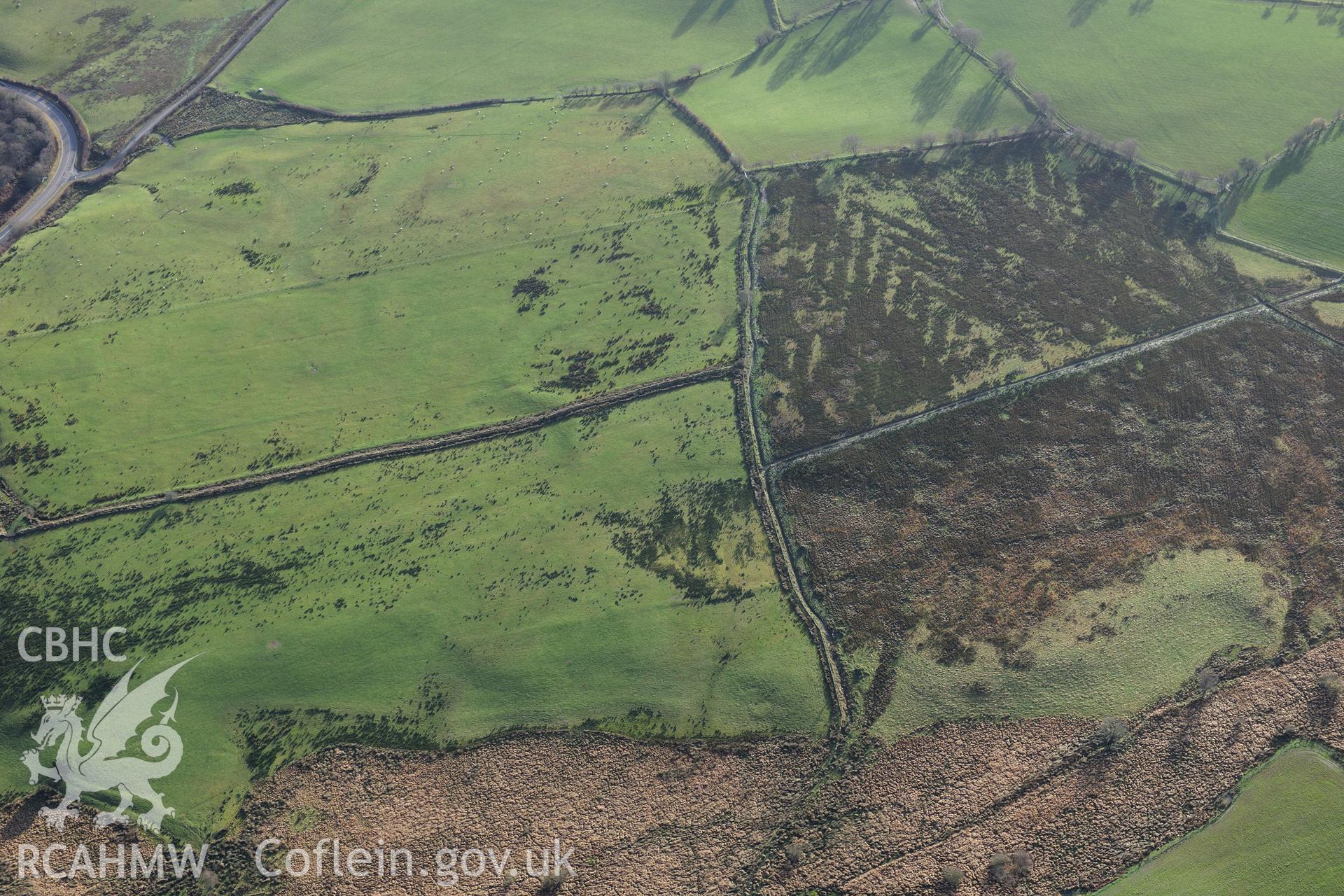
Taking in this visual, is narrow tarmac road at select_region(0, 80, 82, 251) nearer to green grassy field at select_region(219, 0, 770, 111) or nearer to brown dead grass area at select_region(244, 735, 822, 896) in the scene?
green grassy field at select_region(219, 0, 770, 111)

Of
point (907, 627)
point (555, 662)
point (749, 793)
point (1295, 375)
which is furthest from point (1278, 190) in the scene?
point (555, 662)

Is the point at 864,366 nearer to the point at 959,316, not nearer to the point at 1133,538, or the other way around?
the point at 959,316

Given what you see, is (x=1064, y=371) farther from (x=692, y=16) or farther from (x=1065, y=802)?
(x=692, y=16)

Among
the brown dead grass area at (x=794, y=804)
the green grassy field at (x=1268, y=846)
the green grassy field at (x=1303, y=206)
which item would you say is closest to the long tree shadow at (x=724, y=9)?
the green grassy field at (x=1303, y=206)

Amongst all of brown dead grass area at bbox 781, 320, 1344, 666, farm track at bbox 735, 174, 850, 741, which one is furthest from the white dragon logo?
brown dead grass area at bbox 781, 320, 1344, 666

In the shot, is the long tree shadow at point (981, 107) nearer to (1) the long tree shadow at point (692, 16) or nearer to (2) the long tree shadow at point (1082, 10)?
(2) the long tree shadow at point (1082, 10)

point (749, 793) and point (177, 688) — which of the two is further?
point (177, 688)
